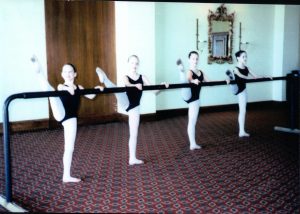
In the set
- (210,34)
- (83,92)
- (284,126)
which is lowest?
(284,126)

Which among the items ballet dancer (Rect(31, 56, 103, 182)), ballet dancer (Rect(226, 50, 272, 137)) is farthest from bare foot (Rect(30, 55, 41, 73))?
ballet dancer (Rect(226, 50, 272, 137))

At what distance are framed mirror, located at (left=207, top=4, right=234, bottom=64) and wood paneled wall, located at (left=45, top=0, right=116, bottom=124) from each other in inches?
117

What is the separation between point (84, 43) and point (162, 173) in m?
4.97

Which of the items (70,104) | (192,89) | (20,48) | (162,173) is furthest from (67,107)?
(20,48)

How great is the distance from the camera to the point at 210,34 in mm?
11344

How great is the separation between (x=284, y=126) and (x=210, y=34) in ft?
11.6

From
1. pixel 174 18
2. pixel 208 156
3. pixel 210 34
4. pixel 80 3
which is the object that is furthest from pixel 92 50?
pixel 208 156

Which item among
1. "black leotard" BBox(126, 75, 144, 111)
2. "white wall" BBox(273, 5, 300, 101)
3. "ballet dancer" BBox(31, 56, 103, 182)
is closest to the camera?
"ballet dancer" BBox(31, 56, 103, 182)

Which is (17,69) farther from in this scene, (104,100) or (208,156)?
(208,156)

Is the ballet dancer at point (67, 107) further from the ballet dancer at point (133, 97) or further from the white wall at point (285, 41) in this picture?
the white wall at point (285, 41)

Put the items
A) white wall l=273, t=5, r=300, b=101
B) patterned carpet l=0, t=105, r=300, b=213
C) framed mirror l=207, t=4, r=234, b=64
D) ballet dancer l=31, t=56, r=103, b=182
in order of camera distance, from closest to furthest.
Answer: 1. patterned carpet l=0, t=105, r=300, b=213
2. ballet dancer l=31, t=56, r=103, b=182
3. framed mirror l=207, t=4, r=234, b=64
4. white wall l=273, t=5, r=300, b=101

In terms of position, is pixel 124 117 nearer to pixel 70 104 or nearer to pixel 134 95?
pixel 134 95

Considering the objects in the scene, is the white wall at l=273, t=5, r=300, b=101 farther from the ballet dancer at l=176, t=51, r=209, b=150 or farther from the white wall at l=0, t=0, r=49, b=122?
the white wall at l=0, t=0, r=49, b=122

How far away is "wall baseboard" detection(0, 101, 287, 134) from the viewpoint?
8.89m
